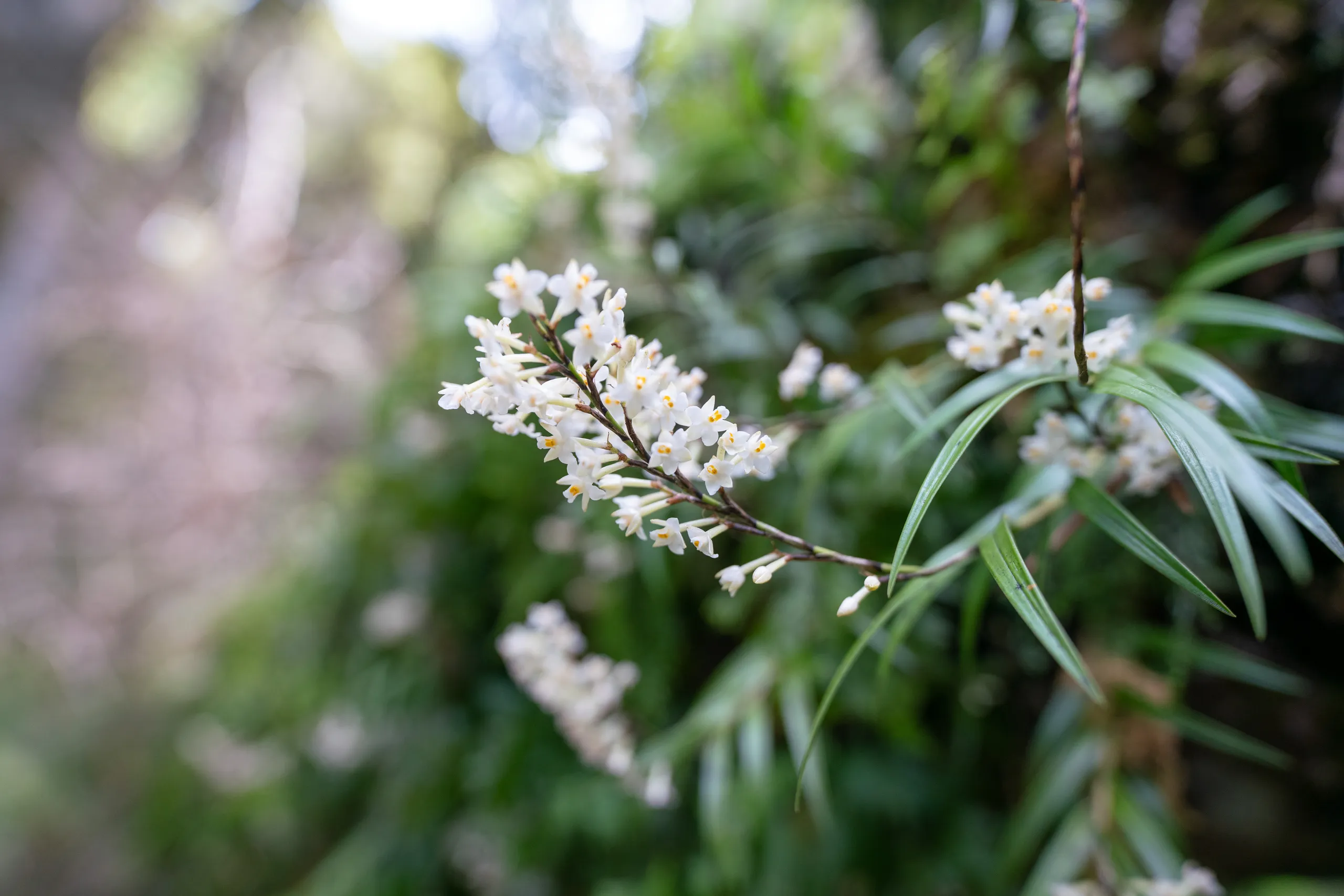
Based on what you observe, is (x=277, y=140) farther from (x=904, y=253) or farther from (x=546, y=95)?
(x=904, y=253)

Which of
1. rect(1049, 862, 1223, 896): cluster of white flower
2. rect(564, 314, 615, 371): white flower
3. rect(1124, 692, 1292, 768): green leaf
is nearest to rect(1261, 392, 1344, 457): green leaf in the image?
rect(1124, 692, 1292, 768): green leaf

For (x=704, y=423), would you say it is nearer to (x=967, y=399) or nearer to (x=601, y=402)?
(x=601, y=402)

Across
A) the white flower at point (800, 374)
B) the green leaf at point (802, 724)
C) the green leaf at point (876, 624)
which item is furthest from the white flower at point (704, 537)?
the green leaf at point (802, 724)

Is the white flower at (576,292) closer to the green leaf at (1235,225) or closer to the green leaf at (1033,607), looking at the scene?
the green leaf at (1033,607)

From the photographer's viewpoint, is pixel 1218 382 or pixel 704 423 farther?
pixel 1218 382

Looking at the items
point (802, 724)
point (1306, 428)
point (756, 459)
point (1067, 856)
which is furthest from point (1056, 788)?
point (756, 459)

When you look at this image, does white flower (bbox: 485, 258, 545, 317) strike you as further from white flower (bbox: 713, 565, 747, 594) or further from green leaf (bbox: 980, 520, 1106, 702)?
green leaf (bbox: 980, 520, 1106, 702)
